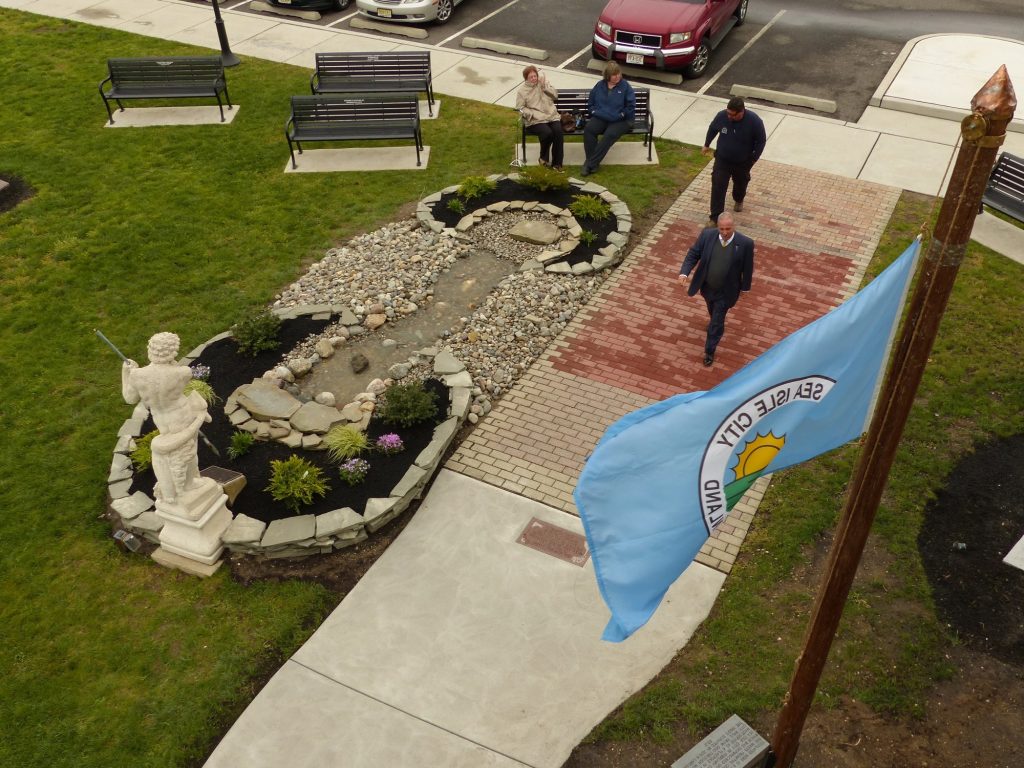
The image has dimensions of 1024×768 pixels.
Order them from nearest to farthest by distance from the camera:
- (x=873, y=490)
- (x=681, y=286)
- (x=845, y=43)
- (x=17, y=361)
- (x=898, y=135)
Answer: (x=873, y=490)
(x=17, y=361)
(x=681, y=286)
(x=898, y=135)
(x=845, y=43)

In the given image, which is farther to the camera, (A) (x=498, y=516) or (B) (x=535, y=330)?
(B) (x=535, y=330)

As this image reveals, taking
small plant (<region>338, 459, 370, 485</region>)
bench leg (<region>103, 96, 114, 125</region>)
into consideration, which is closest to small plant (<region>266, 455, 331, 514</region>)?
small plant (<region>338, 459, 370, 485</region>)

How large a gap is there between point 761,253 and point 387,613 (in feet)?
24.3

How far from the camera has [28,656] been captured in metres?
7.05

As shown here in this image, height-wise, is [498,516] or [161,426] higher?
[161,426]

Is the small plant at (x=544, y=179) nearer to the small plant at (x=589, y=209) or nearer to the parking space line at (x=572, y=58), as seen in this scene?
the small plant at (x=589, y=209)

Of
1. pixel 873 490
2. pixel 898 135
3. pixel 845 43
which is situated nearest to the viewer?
pixel 873 490

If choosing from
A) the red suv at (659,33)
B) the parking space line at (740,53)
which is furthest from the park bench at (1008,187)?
the red suv at (659,33)

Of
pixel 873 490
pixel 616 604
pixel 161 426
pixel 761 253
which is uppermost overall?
pixel 873 490

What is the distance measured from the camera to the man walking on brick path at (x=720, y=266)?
351 inches

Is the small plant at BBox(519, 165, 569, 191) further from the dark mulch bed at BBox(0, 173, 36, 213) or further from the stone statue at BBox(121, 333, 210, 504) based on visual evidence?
the dark mulch bed at BBox(0, 173, 36, 213)

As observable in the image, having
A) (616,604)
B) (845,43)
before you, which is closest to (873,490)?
(616,604)

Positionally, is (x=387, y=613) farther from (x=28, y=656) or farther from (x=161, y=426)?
(x=28, y=656)

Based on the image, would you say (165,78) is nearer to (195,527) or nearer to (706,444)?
(195,527)
